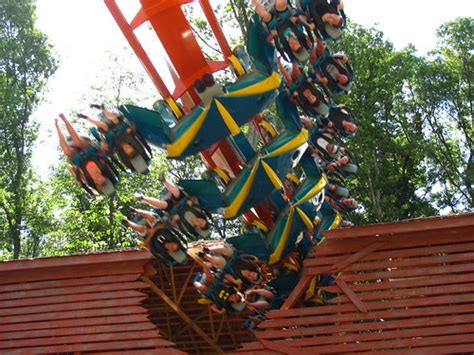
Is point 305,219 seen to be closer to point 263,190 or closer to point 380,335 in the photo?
point 263,190

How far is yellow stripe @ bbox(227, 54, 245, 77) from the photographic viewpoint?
331 inches

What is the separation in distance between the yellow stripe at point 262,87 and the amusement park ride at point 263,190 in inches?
0.6

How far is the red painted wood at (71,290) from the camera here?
31.2 feet

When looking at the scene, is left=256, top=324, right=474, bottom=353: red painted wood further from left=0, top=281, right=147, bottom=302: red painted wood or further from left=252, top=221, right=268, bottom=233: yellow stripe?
left=0, top=281, right=147, bottom=302: red painted wood

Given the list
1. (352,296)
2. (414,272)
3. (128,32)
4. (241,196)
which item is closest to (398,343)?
(352,296)

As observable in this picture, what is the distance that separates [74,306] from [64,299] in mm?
218

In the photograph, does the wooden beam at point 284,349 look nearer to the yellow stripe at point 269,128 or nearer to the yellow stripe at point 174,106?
the yellow stripe at point 269,128

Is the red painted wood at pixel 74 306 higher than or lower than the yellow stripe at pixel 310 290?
higher

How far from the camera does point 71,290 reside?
31.8 feet

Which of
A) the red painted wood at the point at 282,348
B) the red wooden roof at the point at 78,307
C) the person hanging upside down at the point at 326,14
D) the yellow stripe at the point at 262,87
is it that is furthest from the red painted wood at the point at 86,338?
the person hanging upside down at the point at 326,14

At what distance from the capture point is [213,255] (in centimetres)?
909

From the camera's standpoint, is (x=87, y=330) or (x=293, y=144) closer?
(x=293, y=144)

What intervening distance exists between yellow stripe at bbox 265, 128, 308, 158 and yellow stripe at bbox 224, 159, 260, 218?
1.00ft

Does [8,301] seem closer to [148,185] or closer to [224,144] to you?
[224,144]
